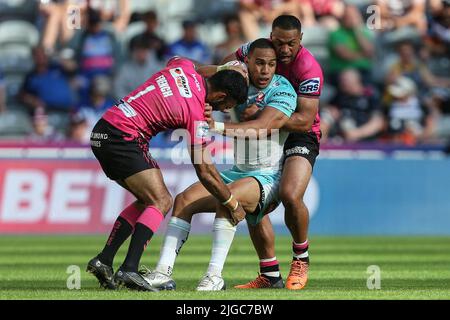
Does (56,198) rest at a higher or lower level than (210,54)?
lower

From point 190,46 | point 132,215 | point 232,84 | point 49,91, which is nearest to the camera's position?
point 232,84

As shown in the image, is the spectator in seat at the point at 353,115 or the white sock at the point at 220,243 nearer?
the white sock at the point at 220,243

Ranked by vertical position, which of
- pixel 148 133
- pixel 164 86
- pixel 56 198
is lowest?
pixel 56 198

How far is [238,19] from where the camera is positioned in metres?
21.3

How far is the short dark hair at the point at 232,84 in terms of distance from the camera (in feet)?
30.0

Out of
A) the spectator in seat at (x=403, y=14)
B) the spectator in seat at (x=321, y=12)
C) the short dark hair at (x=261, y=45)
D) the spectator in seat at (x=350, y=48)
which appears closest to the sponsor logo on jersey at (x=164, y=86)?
the short dark hair at (x=261, y=45)

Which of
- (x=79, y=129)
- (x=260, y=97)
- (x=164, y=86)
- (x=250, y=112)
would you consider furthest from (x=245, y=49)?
(x=79, y=129)

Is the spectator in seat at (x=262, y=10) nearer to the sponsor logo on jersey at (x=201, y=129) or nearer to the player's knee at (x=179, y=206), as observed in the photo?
the player's knee at (x=179, y=206)

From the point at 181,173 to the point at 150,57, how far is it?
3683mm

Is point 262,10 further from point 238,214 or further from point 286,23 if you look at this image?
point 238,214

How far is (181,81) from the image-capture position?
30.3 ft

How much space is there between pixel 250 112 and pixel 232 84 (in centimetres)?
91

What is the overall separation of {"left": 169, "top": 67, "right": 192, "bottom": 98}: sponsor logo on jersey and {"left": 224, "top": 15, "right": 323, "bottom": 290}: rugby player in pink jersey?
971mm
